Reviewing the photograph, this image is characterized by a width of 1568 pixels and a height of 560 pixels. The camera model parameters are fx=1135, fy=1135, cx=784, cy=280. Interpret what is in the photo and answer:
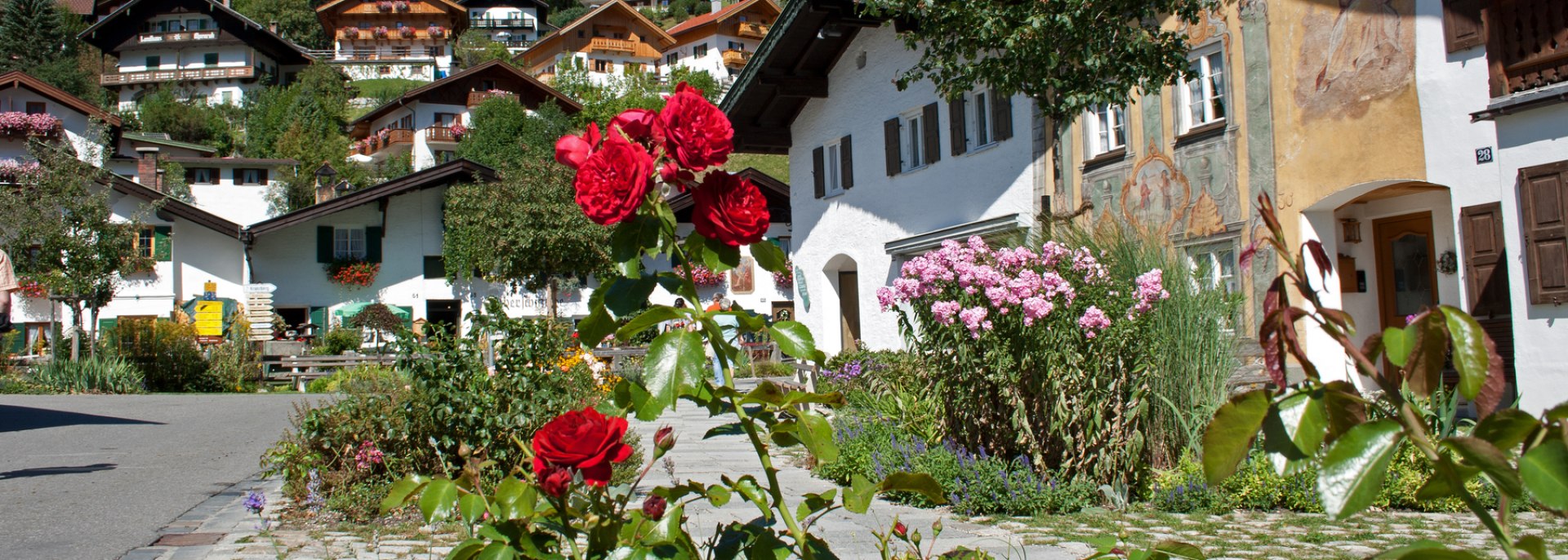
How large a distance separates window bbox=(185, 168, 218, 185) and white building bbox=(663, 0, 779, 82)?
31.3 meters

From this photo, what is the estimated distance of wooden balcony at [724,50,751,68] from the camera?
76000mm

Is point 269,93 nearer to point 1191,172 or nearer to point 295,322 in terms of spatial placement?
point 295,322

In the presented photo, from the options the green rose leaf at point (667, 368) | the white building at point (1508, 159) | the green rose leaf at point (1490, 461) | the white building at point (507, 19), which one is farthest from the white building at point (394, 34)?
the green rose leaf at point (1490, 461)

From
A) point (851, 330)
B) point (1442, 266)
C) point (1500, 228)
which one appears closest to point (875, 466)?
point (1500, 228)

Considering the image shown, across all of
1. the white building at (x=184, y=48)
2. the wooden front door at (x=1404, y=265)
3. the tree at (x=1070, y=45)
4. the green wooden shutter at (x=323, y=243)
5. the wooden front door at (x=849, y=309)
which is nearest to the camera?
the tree at (x=1070, y=45)

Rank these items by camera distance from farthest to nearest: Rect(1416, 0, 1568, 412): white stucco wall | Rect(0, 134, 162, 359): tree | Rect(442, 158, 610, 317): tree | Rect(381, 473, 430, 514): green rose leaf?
Rect(442, 158, 610, 317): tree < Rect(0, 134, 162, 359): tree < Rect(1416, 0, 1568, 412): white stucco wall < Rect(381, 473, 430, 514): green rose leaf

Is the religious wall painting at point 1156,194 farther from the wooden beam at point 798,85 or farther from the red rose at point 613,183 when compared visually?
the red rose at point 613,183

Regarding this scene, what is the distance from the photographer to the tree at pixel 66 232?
18.4 meters

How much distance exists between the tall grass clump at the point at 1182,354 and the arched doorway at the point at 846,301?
12.2 metres

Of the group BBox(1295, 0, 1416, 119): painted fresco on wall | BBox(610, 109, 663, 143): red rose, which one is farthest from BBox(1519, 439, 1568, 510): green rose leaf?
BBox(1295, 0, 1416, 119): painted fresco on wall

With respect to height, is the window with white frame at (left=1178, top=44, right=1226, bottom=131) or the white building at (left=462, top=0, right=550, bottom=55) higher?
the white building at (left=462, top=0, right=550, bottom=55)

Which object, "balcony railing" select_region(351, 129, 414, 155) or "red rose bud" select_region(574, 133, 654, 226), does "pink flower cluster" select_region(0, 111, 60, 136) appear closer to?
"balcony railing" select_region(351, 129, 414, 155)

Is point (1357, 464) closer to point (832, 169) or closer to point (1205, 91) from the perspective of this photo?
point (1205, 91)

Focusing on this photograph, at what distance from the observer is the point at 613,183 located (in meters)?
1.64
